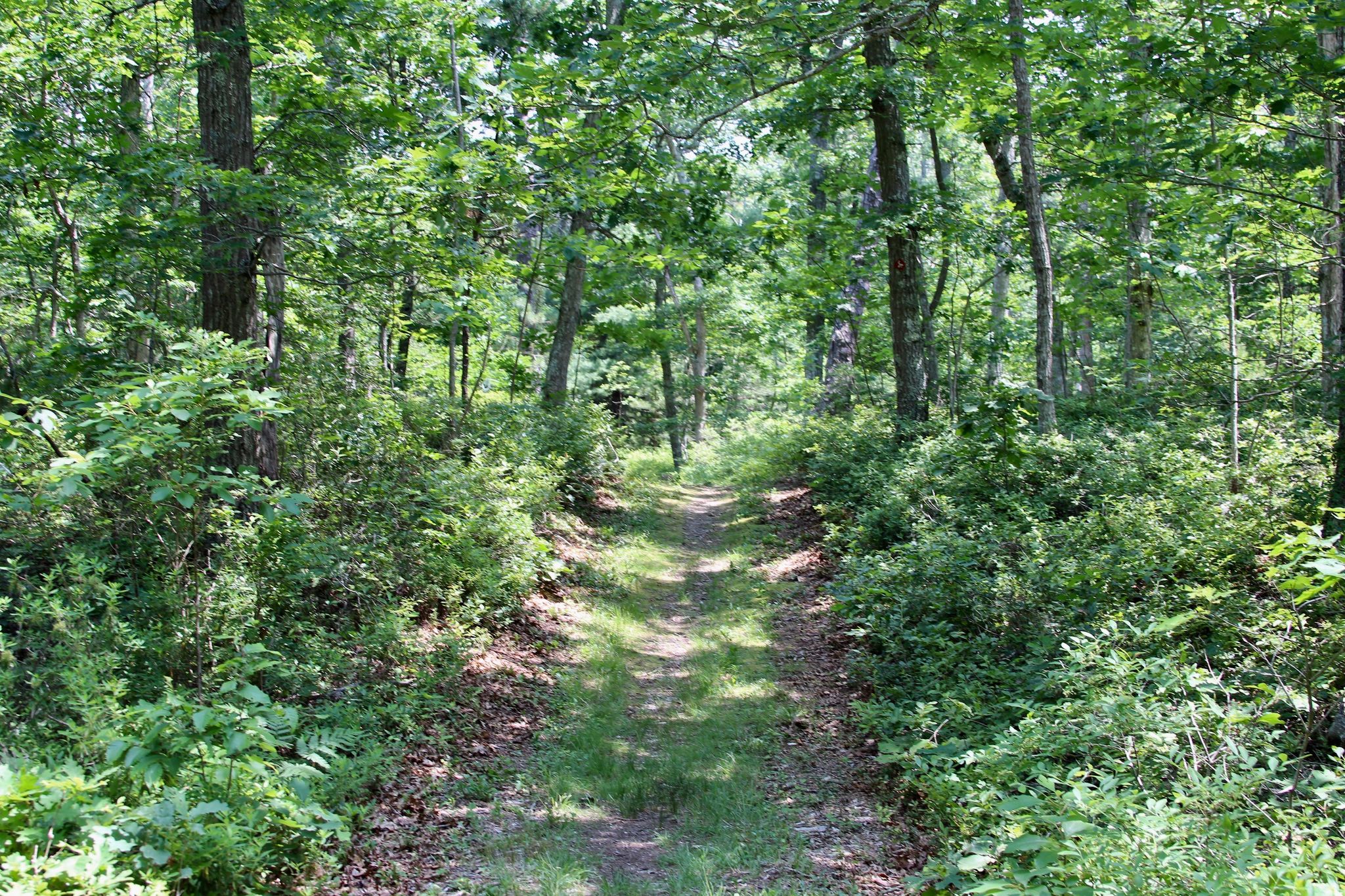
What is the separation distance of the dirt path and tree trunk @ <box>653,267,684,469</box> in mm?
8779

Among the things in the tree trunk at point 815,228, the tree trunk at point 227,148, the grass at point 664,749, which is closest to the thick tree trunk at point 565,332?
the tree trunk at point 815,228

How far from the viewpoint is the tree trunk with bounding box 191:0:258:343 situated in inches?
277

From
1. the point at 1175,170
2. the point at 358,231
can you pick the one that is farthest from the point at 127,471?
the point at 1175,170

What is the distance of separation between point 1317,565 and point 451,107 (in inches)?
385

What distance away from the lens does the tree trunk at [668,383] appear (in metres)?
18.5

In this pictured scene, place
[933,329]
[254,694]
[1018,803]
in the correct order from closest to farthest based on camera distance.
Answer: [1018,803] < [254,694] < [933,329]

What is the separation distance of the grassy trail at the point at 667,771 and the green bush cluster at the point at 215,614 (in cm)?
99

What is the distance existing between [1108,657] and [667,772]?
10.3ft

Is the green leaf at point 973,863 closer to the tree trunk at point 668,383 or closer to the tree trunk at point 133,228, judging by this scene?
the tree trunk at point 133,228

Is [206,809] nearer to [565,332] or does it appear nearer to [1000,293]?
[565,332]

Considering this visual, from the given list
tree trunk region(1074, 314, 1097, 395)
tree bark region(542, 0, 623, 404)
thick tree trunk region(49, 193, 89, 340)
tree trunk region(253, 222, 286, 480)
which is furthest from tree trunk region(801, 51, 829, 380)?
thick tree trunk region(49, 193, 89, 340)

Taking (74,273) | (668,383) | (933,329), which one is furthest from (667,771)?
(668,383)

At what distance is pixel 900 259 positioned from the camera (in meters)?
12.2

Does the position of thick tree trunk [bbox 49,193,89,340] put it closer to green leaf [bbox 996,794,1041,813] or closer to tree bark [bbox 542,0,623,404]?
tree bark [bbox 542,0,623,404]
